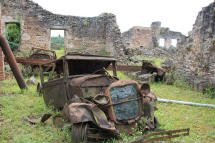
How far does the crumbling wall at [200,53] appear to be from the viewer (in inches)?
333

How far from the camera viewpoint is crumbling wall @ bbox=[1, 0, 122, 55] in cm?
1472

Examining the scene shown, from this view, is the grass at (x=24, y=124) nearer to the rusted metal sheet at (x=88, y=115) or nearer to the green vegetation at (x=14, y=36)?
the rusted metal sheet at (x=88, y=115)

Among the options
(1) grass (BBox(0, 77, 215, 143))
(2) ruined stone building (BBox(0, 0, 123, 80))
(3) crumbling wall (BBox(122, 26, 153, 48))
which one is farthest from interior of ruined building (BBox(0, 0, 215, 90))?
(3) crumbling wall (BBox(122, 26, 153, 48))

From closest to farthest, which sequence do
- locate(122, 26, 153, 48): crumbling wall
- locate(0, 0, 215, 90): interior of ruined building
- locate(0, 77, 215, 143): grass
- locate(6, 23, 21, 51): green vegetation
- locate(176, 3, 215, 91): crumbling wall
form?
locate(0, 77, 215, 143): grass < locate(176, 3, 215, 91): crumbling wall < locate(0, 0, 215, 90): interior of ruined building < locate(6, 23, 21, 51): green vegetation < locate(122, 26, 153, 48): crumbling wall

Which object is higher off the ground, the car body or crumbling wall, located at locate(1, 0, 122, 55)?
crumbling wall, located at locate(1, 0, 122, 55)

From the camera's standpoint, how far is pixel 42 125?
404 centimetres

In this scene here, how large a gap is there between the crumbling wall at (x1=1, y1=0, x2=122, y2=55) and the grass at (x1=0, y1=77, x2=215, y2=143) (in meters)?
9.15

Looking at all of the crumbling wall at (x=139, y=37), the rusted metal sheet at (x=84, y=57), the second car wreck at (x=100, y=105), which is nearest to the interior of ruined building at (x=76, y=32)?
the rusted metal sheet at (x=84, y=57)

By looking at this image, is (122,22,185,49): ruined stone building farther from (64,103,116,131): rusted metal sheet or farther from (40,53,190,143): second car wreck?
(64,103,116,131): rusted metal sheet

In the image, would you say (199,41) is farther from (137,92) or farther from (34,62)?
(34,62)

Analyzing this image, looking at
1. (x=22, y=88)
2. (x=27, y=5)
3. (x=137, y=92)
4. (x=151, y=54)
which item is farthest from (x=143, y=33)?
(x=137, y=92)

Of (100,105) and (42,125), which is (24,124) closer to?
(42,125)

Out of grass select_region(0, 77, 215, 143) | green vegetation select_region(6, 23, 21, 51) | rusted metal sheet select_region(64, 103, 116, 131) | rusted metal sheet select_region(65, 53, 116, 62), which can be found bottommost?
grass select_region(0, 77, 215, 143)

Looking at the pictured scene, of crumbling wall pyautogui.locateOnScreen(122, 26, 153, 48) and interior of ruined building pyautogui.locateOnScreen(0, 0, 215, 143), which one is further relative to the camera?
crumbling wall pyautogui.locateOnScreen(122, 26, 153, 48)
